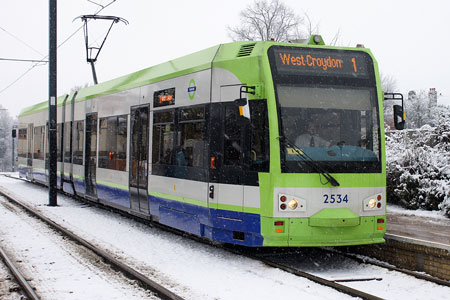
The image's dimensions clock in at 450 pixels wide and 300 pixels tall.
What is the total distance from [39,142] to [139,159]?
37.1 ft

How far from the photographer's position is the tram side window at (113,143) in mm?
12055

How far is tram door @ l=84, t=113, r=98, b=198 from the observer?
1423cm

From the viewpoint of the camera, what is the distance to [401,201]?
13.2 metres

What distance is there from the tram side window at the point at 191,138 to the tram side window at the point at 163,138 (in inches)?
11.8

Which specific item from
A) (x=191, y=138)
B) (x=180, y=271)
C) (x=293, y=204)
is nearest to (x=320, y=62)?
(x=293, y=204)

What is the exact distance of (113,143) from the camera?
1270 centimetres

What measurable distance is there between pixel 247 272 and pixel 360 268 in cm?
185

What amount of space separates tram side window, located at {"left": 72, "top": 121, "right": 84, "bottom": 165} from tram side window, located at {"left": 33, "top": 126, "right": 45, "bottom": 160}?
450 centimetres

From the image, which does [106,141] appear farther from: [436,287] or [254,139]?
[436,287]

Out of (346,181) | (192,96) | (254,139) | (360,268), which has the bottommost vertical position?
(360,268)

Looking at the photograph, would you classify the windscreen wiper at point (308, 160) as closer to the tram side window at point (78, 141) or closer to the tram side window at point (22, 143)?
the tram side window at point (78, 141)

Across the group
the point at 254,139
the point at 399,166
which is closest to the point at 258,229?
the point at 254,139

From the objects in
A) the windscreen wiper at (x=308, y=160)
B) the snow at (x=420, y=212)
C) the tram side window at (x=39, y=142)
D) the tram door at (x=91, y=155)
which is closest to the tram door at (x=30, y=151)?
the tram side window at (x=39, y=142)

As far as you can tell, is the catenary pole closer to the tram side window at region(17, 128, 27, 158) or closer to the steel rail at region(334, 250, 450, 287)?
the tram side window at region(17, 128, 27, 158)
